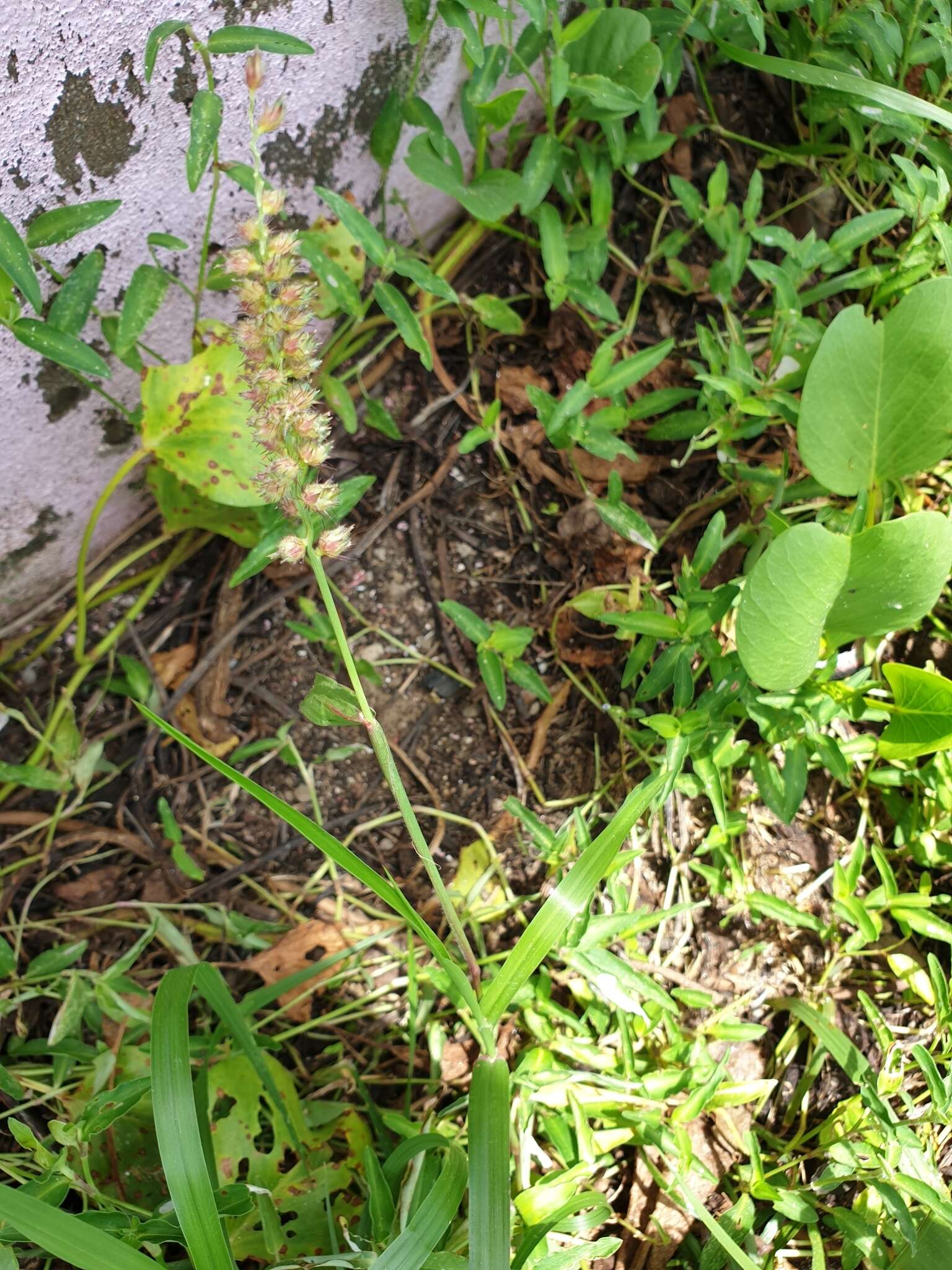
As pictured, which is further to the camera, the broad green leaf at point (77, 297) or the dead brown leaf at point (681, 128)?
the dead brown leaf at point (681, 128)

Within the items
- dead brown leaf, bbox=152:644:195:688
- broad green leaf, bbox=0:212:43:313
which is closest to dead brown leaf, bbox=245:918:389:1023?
dead brown leaf, bbox=152:644:195:688

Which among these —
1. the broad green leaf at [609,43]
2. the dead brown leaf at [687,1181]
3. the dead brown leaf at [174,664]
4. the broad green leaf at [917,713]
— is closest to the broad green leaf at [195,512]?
the dead brown leaf at [174,664]

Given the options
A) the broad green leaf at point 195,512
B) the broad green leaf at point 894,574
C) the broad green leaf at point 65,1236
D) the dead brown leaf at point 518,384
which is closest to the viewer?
the broad green leaf at point 65,1236

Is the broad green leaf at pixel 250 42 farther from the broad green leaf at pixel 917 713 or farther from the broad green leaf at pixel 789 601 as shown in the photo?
the broad green leaf at pixel 917 713

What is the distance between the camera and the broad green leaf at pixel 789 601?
1220mm

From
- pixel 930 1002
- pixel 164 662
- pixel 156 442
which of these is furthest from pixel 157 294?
pixel 930 1002

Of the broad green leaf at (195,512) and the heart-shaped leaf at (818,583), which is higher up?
the broad green leaf at (195,512)

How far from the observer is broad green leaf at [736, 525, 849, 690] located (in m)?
1.22

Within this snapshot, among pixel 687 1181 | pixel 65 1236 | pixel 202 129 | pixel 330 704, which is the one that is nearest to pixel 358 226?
pixel 202 129

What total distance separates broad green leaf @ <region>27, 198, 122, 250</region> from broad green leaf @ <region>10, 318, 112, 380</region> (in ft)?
0.33

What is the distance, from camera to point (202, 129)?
1208 millimetres

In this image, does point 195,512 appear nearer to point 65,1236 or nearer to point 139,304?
point 139,304

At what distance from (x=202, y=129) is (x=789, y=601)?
0.96m

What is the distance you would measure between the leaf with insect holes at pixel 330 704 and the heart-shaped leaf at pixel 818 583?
534 mm
